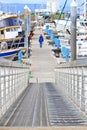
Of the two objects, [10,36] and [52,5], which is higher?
[52,5]

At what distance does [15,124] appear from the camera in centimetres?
854

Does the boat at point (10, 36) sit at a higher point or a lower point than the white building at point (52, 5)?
lower

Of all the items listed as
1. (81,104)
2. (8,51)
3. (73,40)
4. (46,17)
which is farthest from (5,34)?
(46,17)

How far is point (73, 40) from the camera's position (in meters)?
24.8

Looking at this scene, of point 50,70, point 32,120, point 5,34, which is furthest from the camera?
point 5,34

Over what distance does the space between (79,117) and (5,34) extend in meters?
46.6

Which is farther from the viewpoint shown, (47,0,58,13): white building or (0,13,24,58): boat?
(47,0,58,13): white building

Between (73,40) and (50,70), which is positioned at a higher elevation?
(73,40)

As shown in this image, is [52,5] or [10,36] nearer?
[10,36]

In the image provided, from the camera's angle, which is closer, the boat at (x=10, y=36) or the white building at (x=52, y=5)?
the boat at (x=10, y=36)

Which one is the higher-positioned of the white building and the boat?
the white building

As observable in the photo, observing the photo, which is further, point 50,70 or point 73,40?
point 50,70

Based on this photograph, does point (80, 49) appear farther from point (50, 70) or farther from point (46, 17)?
point (46, 17)

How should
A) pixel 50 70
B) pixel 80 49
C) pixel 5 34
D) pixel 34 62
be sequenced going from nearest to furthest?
1. pixel 50 70
2. pixel 34 62
3. pixel 80 49
4. pixel 5 34
